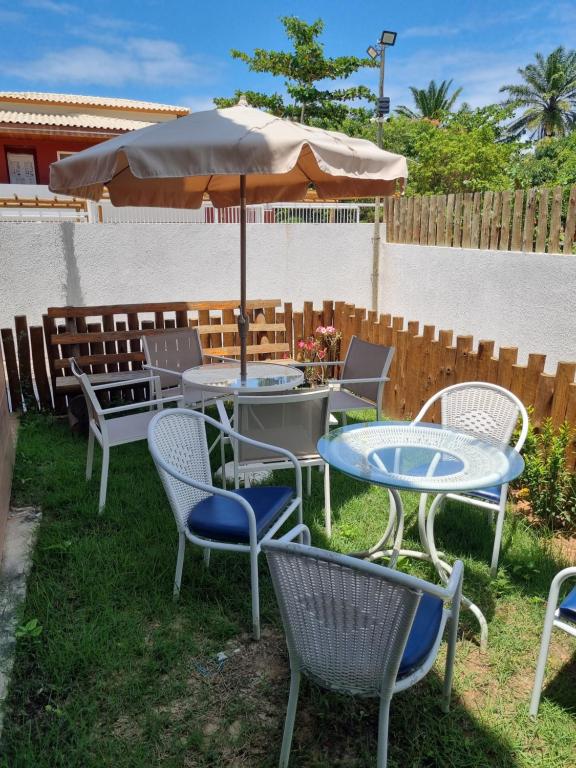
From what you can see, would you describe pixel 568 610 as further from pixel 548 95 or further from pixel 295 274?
pixel 548 95

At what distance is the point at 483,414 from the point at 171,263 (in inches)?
232

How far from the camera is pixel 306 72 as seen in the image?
67.4ft

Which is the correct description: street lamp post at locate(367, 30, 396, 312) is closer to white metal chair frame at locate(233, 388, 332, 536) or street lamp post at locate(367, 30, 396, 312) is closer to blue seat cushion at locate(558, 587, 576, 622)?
white metal chair frame at locate(233, 388, 332, 536)

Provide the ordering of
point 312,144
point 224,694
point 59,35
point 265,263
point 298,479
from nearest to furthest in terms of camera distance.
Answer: point 224,694 → point 298,479 → point 312,144 → point 265,263 → point 59,35

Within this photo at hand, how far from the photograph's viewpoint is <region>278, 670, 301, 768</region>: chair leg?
1.69 metres

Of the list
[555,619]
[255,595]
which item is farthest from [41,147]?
[555,619]

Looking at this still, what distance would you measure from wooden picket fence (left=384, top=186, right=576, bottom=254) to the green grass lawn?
348cm

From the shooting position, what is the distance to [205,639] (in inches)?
93.1

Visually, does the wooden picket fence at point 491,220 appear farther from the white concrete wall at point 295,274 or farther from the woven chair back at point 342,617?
the woven chair back at point 342,617

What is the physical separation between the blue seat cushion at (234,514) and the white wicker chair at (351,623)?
30.2 inches

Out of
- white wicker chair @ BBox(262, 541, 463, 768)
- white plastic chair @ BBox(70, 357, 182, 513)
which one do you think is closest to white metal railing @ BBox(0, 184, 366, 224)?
white plastic chair @ BBox(70, 357, 182, 513)

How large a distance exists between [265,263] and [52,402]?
4.35 meters

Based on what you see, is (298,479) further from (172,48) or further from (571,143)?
(172,48)

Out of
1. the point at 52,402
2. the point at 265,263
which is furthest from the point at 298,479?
the point at 265,263
